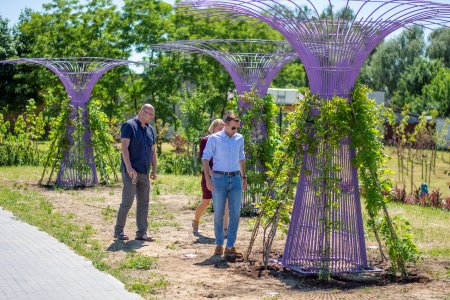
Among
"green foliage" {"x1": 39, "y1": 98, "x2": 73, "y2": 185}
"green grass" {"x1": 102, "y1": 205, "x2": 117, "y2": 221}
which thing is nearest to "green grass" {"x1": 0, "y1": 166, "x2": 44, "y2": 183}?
"green foliage" {"x1": 39, "y1": 98, "x2": 73, "y2": 185}

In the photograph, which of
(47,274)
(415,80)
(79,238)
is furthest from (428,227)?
(415,80)

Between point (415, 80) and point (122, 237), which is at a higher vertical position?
point (415, 80)

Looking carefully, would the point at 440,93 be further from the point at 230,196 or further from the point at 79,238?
the point at 230,196

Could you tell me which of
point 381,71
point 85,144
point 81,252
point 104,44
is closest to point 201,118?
point 85,144

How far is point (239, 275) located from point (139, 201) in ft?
9.12

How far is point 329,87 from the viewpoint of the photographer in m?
8.20

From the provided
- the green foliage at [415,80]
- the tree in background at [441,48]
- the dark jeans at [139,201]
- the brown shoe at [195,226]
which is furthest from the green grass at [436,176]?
the tree in background at [441,48]

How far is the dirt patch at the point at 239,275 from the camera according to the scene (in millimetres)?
6965

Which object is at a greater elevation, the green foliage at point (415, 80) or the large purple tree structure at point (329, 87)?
the green foliage at point (415, 80)

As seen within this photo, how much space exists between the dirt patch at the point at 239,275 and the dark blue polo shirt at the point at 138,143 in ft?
3.38

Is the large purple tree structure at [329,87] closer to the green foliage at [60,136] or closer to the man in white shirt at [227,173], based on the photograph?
the man in white shirt at [227,173]

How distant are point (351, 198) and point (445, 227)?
4.49m

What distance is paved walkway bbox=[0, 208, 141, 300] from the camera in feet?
22.0

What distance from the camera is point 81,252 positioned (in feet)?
28.5
